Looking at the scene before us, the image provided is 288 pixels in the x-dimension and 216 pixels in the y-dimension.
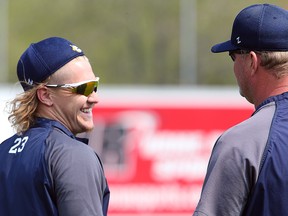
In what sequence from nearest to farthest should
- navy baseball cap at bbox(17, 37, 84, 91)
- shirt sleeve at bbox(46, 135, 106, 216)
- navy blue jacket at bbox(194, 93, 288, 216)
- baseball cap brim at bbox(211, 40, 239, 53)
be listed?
navy blue jacket at bbox(194, 93, 288, 216)
shirt sleeve at bbox(46, 135, 106, 216)
baseball cap brim at bbox(211, 40, 239, 53)
navy baseball cap at bbox(17, 37, 84, 91)

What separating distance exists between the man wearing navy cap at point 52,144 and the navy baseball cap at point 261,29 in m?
0.79

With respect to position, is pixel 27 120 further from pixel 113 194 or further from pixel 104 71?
pixel 104 71

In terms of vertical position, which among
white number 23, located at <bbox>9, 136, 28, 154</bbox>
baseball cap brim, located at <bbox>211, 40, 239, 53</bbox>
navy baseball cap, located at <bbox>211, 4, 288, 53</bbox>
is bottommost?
white number 23, located at <bbox>9, 136, 28, 154</bbox>

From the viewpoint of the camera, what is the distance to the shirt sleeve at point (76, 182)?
368cm

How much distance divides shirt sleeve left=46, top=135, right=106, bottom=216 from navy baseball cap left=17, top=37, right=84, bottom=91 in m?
0.47

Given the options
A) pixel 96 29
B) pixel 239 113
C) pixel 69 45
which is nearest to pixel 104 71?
pixel 96 29

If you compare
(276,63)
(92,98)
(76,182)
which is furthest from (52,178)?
(276,63)

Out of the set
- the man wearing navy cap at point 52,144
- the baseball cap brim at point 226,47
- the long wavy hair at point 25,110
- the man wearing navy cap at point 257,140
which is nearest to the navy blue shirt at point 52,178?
the man wearing navy cap at point 52,144

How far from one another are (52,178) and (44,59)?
0.65 metres

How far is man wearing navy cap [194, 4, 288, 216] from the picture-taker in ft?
11.5

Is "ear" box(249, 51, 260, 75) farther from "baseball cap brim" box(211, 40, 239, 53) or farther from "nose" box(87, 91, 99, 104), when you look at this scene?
"nose" box(87, 91, 99, 104)

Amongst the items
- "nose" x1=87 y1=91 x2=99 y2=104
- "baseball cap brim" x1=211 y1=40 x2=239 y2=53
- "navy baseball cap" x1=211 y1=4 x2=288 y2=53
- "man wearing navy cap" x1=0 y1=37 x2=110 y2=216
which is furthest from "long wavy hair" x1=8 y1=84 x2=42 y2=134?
"navy baseball cap" x1=211 y1=4 x2=288 y2=53

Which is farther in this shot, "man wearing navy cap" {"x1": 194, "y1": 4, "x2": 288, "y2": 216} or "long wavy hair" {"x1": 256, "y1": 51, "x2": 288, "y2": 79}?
"long wavy hair" {"x1": 256, "y1": 51, "x2": 288, "y2": 79}

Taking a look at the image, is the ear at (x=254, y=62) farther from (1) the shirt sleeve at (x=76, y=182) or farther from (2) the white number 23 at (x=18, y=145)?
(2) the white number 23 at (x=18, y=145)
